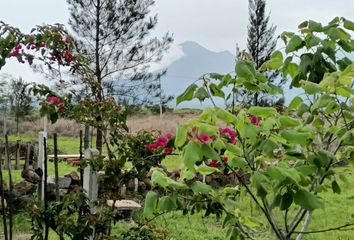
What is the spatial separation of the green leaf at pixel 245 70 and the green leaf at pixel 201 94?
0.10 meters

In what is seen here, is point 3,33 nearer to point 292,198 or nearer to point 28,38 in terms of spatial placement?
point 28,38

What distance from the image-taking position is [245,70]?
123 cm

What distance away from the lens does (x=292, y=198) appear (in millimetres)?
1150

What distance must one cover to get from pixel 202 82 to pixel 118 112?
1.27 meters

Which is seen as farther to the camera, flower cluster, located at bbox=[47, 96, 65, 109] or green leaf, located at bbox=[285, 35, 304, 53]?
flower cluster, located at bbox=[47, 96, 65, 109]

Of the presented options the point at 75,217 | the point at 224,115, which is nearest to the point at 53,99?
the point at 75,217

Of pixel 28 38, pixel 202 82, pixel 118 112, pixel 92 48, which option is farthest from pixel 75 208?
pixel 92 48

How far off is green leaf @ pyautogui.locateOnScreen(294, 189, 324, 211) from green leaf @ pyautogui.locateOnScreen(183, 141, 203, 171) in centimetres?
25

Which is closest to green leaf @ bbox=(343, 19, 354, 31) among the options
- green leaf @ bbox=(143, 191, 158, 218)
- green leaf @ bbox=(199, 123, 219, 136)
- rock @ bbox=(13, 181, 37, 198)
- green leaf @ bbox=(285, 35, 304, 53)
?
green leaf @ bbox=(285, 35, 304, 53)

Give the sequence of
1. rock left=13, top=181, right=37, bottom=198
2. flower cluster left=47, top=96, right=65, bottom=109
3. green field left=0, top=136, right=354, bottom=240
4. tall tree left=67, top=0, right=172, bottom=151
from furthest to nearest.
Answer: tall tree left=67, top=0, right=172, bottom=151 → rock left=13, top=181, right=37, bottom=198 → green field left=0, top=136, right=354, bottom=240 → flower cluster left=47, top=96, right=65, bottom=109

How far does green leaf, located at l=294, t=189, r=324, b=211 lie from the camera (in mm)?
1106

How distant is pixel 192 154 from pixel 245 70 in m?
0.30

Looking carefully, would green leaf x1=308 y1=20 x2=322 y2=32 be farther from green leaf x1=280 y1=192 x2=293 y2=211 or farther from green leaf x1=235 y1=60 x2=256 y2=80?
green leaf x1=280 y1=192 x2=293 y2=211

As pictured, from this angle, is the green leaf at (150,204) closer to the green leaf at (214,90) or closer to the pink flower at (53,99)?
the green leaf at (214,90)
